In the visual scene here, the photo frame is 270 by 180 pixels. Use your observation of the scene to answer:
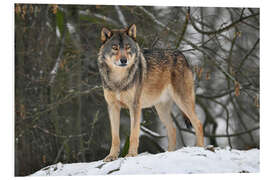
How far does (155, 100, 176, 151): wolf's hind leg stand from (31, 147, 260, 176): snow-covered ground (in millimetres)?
722

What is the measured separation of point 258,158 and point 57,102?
3.25 m

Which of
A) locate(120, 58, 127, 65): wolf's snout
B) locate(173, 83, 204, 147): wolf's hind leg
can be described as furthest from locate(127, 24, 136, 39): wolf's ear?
locate(173, 83, 204, 147): wolf's hind leg

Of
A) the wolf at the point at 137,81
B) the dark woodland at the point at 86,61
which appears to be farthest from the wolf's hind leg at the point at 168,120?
the dark woodland at the point at 86,61

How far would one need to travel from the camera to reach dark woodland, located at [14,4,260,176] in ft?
21.5

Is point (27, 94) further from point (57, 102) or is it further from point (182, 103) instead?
point (182, 103)

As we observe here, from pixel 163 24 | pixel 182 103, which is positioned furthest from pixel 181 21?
pixel 182 103

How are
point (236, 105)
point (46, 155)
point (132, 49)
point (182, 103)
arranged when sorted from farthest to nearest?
point (236, 105) → point (46, 155) → point (182, 103) → point (132, 49)

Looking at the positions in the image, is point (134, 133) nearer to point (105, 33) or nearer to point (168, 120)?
point (168, 120)

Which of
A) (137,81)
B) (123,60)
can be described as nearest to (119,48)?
(123,60)

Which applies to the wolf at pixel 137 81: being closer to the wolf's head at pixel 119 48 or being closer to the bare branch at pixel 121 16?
the wolf's head at pixel 119 48

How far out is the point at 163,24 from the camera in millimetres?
6863

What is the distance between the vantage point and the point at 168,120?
615 centimetres

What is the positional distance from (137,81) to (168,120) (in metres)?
1.03

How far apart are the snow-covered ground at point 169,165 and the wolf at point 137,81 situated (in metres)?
0.16
